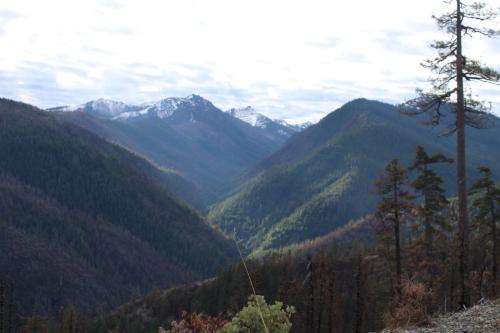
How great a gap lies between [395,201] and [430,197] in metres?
4.69

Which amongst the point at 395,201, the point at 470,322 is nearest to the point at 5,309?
the point at 395,201

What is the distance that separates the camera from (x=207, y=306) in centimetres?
12988

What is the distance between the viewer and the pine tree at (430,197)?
35.2 metres

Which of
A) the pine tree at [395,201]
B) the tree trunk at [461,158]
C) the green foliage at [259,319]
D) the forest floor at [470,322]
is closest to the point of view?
the green foliage at [259,319]

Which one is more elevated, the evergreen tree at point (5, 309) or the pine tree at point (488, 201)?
the pine tree at point (488, 201)

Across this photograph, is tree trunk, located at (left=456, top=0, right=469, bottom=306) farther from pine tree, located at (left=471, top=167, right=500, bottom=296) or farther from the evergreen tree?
the evergreen tree

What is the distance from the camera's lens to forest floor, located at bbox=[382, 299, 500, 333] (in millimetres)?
15192

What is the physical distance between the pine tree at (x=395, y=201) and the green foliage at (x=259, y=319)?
24.3m

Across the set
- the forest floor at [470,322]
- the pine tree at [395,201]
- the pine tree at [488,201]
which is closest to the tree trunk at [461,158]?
the forest floor at [470,322]

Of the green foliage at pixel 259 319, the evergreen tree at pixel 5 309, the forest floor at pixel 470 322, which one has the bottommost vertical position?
the evergreen tree at pixel 5 309

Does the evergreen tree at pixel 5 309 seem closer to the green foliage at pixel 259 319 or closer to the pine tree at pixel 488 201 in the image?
the pine tree at pixel 488 201

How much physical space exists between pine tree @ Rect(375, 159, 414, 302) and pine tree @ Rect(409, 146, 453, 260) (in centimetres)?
185

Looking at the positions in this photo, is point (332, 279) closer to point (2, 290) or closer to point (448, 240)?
point (448, 240)

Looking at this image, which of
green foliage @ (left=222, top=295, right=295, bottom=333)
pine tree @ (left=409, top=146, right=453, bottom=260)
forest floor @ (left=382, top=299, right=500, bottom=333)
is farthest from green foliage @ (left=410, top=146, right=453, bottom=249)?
green foliage @ (left=222, top=295, right=295, bottom=333)
